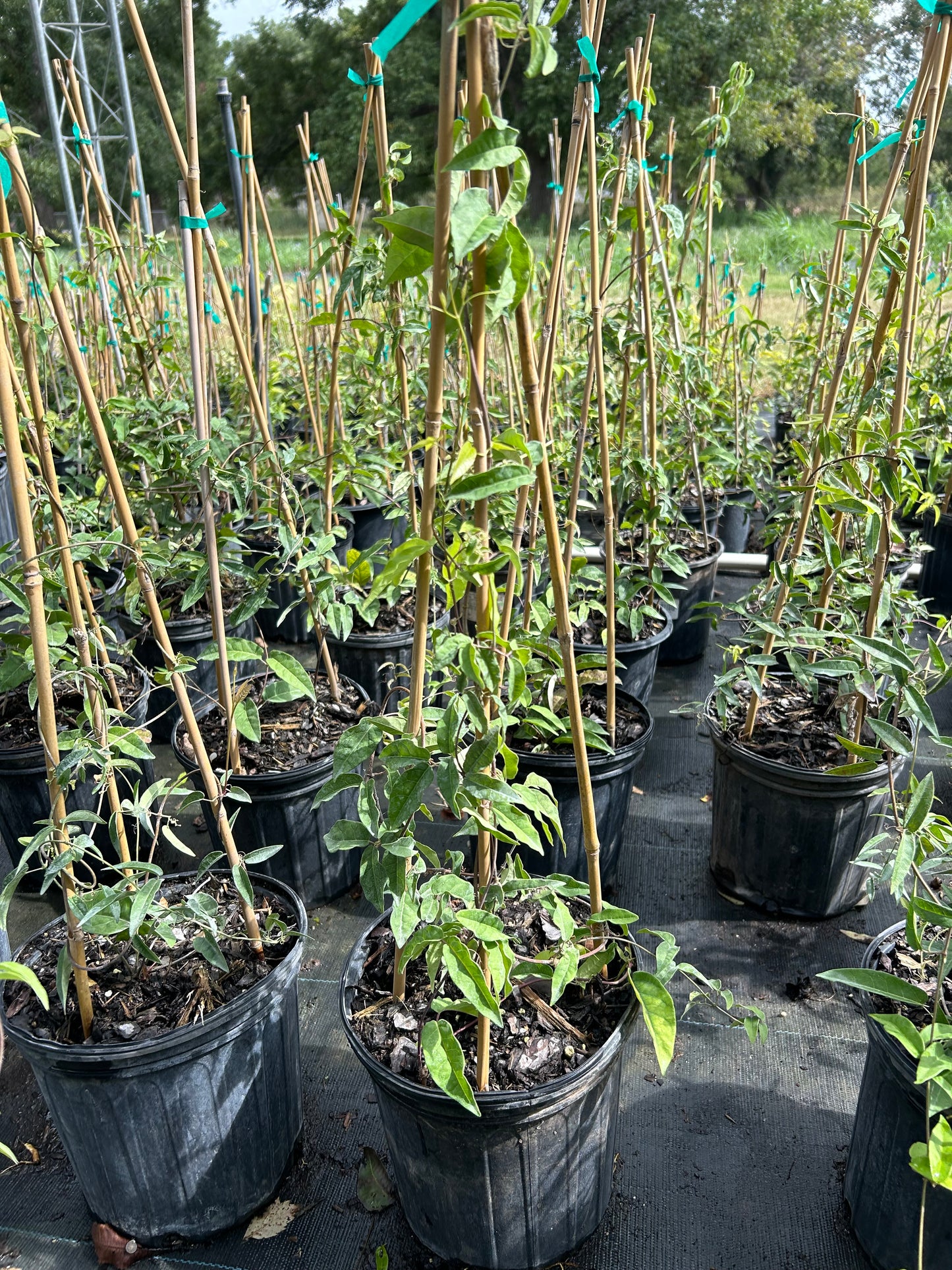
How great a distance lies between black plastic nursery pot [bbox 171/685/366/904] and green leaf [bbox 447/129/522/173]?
1376mm

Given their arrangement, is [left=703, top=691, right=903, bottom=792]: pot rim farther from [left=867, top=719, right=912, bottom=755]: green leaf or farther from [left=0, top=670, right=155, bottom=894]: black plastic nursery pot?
[left=0, top=670, right=155, bottom=894]: black plastic nursery pot

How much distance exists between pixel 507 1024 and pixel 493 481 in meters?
0.88

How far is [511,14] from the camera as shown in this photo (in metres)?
0.80

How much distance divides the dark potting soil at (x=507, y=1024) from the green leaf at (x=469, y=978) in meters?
0.21

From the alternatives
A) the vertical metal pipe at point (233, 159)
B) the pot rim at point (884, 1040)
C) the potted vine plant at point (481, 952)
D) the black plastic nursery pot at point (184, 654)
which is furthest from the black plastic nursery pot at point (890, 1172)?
the vertical metal pipe at point (233, 159)

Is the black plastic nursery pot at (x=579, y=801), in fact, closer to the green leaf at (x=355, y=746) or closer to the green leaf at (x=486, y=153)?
the green leaf at (x=355, y=746)

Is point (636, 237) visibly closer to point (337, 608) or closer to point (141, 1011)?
point (337, 608)

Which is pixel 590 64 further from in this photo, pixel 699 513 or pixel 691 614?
pixel 699 513

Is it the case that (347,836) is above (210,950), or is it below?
above

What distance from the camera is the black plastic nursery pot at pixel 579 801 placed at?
2008 mm

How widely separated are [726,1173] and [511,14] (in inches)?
67.1

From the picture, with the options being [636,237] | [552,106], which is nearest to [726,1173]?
[636,237]

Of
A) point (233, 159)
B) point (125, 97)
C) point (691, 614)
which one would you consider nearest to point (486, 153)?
point (233, 159)

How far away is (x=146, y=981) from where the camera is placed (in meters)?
1.50
